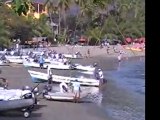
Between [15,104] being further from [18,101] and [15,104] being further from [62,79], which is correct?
[62,79]

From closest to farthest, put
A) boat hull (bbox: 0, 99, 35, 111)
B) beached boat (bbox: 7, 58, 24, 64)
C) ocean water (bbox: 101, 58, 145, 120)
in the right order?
boat hull (bbox: 0, 99, 35, 111), ocean water (bbox: 101, 58, 145, 120), beached boat (bbox: 7, 58, 24, 64)

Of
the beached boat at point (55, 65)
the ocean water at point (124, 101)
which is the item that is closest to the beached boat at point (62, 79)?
the ocean water at point (124, 101)

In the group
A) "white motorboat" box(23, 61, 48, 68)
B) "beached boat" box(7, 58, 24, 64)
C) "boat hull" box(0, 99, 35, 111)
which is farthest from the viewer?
"beached boat" box(7, 58, 24, 64)

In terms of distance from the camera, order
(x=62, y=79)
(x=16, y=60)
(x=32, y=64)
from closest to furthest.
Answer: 1. (x=62, y=79)
2. (x=32, y=64)
3. (x=16, y=60)

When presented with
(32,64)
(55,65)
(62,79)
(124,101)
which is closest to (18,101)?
(124,101)

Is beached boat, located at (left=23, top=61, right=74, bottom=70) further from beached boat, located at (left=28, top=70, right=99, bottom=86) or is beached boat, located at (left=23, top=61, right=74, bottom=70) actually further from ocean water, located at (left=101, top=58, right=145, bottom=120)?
beached boat, located at (left=28, top=70, right=99, bottom=86)

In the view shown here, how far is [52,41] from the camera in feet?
240

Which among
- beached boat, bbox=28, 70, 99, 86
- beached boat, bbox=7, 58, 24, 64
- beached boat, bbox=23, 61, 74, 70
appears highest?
beached boat, bbox=7, 58, 24, 64

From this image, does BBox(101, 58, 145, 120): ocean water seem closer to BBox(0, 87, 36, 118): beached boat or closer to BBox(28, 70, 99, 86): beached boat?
BBox(28, 70, 99, 86): beached boat

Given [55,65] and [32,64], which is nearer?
[55,65]

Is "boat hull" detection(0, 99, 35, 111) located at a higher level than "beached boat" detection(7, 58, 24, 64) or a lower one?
lower

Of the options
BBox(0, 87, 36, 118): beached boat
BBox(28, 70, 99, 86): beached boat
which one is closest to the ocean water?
BBox(28, 70, 99, 86): beached boat

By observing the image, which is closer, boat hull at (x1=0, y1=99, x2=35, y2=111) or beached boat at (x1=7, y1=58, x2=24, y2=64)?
boat hull at (x1=0, y1=99, x2=35, y2=111)
